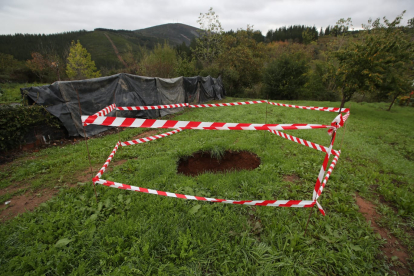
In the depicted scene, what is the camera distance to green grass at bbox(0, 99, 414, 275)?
6.63 ft

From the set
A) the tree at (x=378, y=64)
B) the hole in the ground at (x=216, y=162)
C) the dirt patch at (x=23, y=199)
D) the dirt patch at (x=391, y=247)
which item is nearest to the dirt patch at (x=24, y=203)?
the dirt patch at (x=23, y=199)

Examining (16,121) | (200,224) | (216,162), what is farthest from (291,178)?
(16,121)

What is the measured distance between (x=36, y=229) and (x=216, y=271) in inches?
101

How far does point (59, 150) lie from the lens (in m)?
5.38

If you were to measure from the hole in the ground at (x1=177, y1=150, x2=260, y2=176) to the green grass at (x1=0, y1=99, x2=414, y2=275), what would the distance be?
481 millimetres

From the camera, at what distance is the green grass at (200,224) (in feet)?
6.63

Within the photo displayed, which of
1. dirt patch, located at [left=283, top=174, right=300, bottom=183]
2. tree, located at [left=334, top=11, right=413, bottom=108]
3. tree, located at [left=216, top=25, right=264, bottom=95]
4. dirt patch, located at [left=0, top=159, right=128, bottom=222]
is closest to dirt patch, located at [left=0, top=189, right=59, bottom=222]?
dirt patch, located at [left=0, top=159, right=128, bottom=222]

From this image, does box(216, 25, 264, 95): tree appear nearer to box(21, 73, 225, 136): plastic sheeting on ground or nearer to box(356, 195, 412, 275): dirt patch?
box(21, 73, 225, 136): plastic sheeting on ground

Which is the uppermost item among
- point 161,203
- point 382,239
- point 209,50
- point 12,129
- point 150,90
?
point 209,50

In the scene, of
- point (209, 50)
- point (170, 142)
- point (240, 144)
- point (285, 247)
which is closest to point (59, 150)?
point (170, 142)

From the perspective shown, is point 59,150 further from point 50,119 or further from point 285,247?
point 285,247

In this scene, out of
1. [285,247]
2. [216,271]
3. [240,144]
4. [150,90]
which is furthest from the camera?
[150,90]

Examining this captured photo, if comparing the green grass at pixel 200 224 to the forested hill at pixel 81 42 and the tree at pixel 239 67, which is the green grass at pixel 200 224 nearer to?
the tree at pixel 239 67

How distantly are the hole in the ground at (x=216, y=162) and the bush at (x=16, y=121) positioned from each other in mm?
4933
